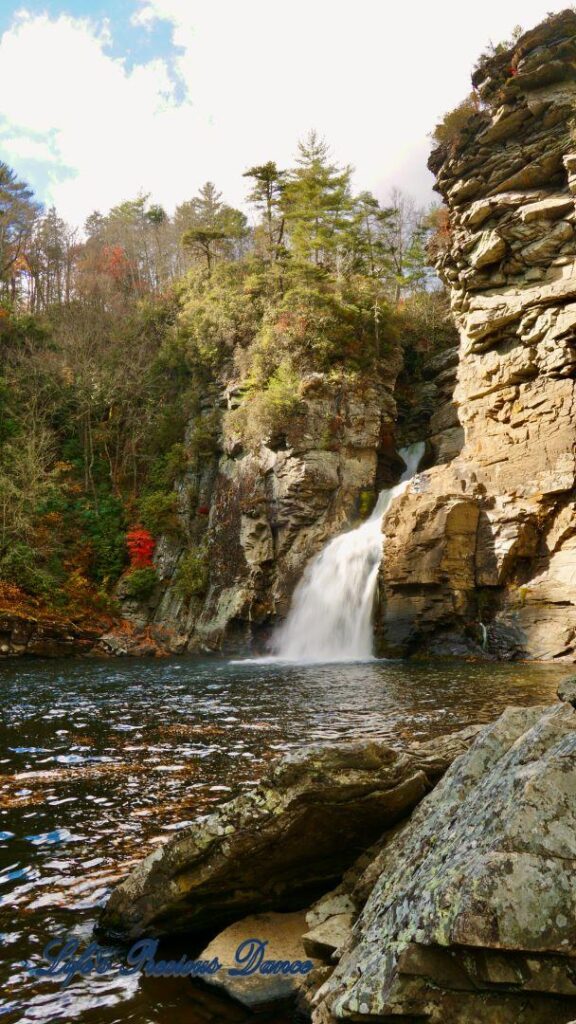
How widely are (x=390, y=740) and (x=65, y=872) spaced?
485 centimetres

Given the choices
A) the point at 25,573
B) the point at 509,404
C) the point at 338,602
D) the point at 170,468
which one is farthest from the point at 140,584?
A: the point at 509,404

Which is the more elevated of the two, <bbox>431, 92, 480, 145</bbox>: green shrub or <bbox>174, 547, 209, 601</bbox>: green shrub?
<bbox>431, 92, 480, 145</bbox>: green shrub

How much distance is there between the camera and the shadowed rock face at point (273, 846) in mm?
4176

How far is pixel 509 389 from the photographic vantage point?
21.0 meters

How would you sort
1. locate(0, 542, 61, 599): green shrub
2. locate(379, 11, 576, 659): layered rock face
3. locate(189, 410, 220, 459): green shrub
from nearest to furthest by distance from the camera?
locate(379, 11, 576, 659): layered rock face < locate(0, 542, 61, 599): green shrub < locate(189, 410, 220, 459): green shrub

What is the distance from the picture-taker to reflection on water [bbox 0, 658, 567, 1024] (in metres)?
3.71

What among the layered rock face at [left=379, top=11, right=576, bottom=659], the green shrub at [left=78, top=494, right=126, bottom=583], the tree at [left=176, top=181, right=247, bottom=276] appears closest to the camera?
the layered rock face at [left=379, top=11, right=576, bottom=659]

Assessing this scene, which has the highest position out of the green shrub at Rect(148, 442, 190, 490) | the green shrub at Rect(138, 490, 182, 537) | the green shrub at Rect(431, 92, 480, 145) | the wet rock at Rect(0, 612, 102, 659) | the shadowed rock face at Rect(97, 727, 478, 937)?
the green shrub at Rect(431, 92, 480, 145)

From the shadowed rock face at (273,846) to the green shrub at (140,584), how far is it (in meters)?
24.0

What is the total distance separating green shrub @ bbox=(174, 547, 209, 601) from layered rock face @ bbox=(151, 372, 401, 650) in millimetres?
306

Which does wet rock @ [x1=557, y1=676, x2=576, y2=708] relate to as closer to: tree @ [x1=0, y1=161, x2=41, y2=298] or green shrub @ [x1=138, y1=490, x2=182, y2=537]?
green shrub @ [x1=138, y1=490, x2=182, y2=537]

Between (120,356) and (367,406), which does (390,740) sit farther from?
(120,356)

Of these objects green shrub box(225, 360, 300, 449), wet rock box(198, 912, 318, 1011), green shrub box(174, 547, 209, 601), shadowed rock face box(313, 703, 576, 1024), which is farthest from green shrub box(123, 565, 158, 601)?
shadowed rock face box(313, 703, 576, 1024)

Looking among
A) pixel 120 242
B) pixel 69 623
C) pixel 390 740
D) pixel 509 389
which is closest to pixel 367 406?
pixel 509 389
